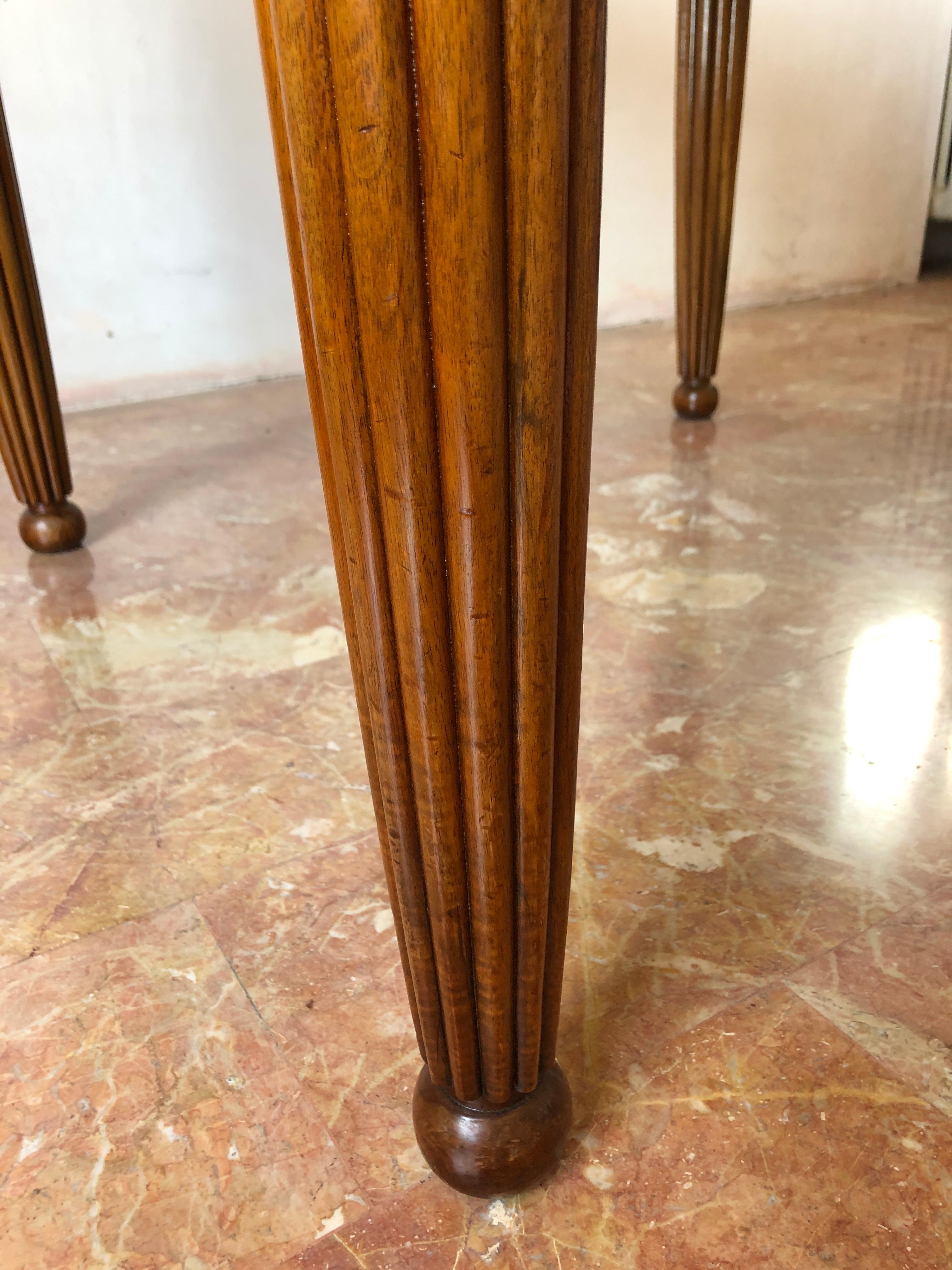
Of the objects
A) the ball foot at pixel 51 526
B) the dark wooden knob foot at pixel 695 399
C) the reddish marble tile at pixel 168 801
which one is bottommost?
the dark wooden knob foot at pixel 695 399

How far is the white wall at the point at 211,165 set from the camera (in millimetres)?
2938

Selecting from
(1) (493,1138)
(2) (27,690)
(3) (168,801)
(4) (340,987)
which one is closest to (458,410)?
(1) (493,1138)

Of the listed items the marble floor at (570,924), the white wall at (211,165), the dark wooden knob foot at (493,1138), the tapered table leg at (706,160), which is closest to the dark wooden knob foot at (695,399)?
the tapered table leg at (706,160)

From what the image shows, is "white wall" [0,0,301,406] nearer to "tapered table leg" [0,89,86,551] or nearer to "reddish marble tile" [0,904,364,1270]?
"tapered table leg" [0,89,86,551]

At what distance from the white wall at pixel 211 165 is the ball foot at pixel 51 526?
1.21 metres

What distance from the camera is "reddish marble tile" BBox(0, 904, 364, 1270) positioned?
2.62ft

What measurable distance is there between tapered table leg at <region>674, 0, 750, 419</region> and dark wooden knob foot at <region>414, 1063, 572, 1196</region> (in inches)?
80.4

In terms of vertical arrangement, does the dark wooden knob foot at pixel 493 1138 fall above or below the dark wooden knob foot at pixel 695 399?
above

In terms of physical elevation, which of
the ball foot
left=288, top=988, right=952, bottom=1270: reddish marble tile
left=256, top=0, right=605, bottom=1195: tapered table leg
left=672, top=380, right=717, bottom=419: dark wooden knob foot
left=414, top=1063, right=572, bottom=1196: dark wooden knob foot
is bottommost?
left=672, top=380, right=717, bottom=419: dark wooden knob foot

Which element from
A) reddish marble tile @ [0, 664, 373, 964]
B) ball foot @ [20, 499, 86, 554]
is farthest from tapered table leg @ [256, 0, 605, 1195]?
ball foot @ [20, 499, 86, 554]

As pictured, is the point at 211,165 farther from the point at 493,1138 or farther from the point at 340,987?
the point at 493,1138

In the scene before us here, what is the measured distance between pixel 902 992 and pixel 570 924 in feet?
1.03

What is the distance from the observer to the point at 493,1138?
774 millimetres

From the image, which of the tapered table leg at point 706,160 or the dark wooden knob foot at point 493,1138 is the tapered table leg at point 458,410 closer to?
the dark wooden knob foot at point 493,1138
